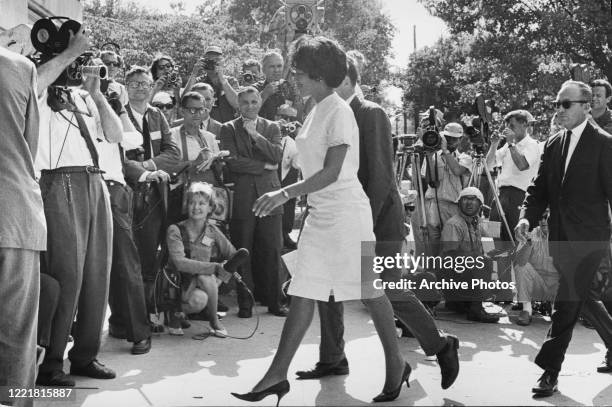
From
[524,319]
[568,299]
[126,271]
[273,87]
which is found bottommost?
[524,319]

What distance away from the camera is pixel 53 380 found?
16.4 ft

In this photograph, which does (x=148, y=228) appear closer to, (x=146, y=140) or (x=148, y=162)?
(x=148, y=162)

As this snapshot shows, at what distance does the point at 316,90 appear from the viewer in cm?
475

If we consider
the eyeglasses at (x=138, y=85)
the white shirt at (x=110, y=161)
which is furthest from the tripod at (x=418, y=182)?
the white shirt at (x=110, y=161)

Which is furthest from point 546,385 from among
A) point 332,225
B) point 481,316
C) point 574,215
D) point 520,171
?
point 520,171

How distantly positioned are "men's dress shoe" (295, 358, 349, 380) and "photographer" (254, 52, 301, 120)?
4400mm

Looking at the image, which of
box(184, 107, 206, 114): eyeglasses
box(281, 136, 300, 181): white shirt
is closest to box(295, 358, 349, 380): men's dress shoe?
box(184, 107, 206, 114): eyeglasses

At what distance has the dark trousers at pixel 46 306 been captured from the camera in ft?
16.0

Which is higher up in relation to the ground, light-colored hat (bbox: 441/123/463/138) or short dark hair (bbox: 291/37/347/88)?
short dark hair (bbox: 291/37/347/88)

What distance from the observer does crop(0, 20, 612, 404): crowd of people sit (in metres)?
3.99

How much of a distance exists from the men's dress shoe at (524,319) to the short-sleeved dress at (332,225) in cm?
319

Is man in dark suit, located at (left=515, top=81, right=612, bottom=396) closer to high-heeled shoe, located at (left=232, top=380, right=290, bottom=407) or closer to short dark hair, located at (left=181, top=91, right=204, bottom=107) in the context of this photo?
high-heeled shoe, located at (left=232, top=380, right=290, bottom=407)

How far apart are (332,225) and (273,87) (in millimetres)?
4850

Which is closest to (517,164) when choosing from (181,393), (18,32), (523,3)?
(181,393)
